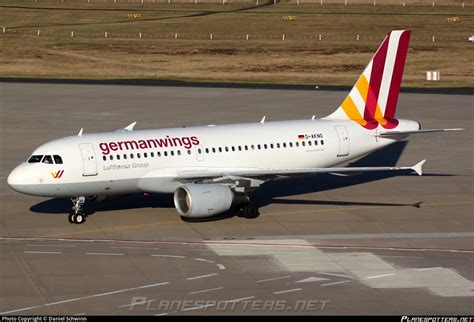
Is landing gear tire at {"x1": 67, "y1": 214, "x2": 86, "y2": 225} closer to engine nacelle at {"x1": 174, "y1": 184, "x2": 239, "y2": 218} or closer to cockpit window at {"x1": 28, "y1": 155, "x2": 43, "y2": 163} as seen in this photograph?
cockpit window at {"x1": 28, "y1": 155, "x2": 43, "y2": 163}

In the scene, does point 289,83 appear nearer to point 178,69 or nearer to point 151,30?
point 178,69

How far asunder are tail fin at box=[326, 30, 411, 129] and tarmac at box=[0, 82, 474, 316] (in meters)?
4.33

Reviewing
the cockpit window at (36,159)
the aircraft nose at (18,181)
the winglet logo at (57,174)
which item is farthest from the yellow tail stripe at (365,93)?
the aircraft nose at (18,181)

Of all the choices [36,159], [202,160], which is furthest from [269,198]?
[36,159]

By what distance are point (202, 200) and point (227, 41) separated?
314 ft

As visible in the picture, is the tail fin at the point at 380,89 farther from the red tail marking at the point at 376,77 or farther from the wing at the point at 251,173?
the wing at the point at 251,173

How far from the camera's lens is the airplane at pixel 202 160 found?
49969mm

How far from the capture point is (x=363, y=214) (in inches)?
2104

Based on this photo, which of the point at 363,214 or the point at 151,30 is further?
the point at 151,30

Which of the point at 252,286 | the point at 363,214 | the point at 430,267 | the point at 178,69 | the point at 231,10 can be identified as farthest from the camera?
the point at 231,10

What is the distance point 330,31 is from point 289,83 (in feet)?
161

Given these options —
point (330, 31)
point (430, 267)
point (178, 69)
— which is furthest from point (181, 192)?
point (330, 31)
